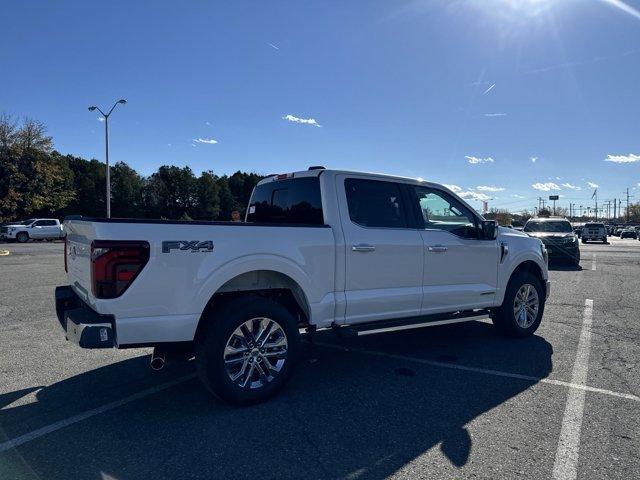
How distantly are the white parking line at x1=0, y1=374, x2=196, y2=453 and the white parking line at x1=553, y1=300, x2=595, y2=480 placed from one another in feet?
10.7

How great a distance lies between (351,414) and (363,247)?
1.53 m

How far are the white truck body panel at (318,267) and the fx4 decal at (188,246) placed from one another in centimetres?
3

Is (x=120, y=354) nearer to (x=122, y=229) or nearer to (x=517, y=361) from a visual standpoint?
(x=122, y=229)

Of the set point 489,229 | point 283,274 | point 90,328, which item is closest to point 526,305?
point 489,229

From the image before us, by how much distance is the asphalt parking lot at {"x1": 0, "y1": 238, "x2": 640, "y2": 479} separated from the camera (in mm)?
3043

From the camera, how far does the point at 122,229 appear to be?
3.43m

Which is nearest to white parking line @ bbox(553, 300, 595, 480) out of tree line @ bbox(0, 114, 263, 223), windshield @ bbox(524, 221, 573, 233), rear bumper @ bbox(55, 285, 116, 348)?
rear bumper @ bbox(55, 285, 116, 348)

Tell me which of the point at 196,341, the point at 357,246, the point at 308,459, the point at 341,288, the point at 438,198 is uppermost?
the point at 438,198

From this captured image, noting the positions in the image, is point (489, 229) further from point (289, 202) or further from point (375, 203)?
point (289, 202)

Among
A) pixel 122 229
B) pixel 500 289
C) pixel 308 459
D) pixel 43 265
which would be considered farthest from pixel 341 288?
pixel 43 265

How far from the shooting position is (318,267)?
431 centimetres

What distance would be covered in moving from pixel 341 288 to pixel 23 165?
43.7m

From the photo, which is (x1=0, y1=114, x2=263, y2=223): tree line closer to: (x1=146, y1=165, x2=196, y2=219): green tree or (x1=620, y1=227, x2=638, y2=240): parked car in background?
(x1=146, y1=165, x2=196, y2=219): green tree

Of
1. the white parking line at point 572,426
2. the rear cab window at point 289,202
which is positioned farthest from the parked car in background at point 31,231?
the white parking line at point 572,426
